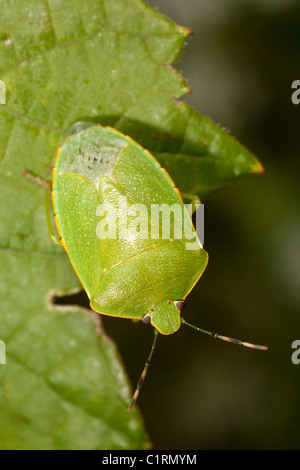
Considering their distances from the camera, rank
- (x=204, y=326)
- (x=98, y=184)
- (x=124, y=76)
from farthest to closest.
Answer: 1. (x=204, y=326)
2. (x=124, y=76)
3. (x=98, y=184)

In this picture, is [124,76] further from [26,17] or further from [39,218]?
[39,218]

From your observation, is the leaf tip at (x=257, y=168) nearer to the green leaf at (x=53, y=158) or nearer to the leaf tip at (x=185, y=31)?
the green leaf at (x=53, y=158)

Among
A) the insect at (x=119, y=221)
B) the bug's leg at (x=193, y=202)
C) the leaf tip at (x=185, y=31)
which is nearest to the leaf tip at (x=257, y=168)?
the bug's leg at (x=193, y=202)

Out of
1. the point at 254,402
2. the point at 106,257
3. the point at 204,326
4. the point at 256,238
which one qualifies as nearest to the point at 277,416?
the point at 254,402

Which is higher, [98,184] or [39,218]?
[98,184]

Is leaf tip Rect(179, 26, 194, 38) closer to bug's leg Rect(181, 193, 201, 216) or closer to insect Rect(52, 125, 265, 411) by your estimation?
insect Rect(52, 125, 265, 411)

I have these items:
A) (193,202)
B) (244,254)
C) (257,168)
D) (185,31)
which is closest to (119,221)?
(193,202)

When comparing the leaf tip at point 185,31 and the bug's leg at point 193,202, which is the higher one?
the leaf tip at point 185,31
